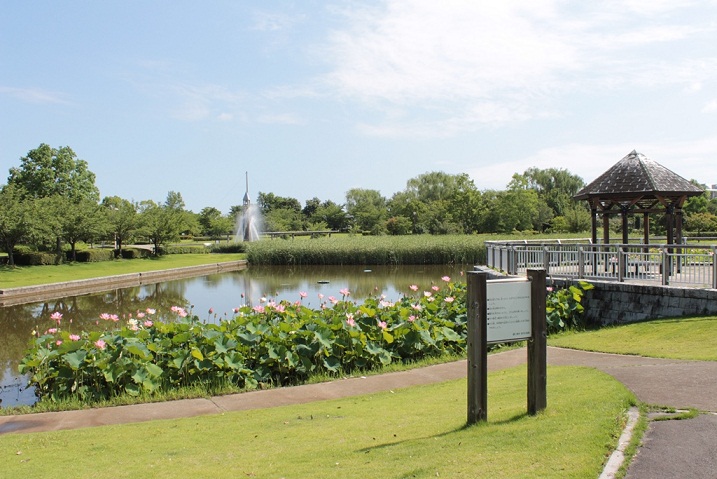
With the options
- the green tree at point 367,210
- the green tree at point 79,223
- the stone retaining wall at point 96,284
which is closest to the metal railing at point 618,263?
the stone retaining wall at point 96,284

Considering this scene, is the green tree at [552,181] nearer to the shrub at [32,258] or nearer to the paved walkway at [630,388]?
the shrub at [32,258]

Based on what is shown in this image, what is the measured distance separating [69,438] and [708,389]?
6284mm

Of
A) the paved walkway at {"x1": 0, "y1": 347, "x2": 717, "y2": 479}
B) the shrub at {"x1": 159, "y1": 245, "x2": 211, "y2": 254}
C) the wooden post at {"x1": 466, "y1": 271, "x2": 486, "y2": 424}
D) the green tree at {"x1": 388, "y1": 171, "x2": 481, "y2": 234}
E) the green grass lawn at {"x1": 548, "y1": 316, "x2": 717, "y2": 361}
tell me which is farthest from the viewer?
the green tree at {"x1": 388, "y1": 171, "x2": 481, "y2": 234}

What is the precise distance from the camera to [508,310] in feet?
17.4

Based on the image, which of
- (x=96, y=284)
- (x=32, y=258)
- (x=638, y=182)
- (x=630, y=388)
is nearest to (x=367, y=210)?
(x=32, y=258)

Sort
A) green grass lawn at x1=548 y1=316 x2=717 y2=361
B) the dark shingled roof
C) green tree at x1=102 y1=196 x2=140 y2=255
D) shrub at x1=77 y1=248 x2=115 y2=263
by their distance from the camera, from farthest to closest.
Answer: green tree at x1=102 y1=196 x2=140 y2=255 → shrub at x1=77 y1=248 x2=115 y2=263 → the dark shingled roof → green grass lawn at x1=548 y1=316 x2=717 y2=361

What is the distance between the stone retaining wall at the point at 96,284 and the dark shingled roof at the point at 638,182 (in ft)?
69.7

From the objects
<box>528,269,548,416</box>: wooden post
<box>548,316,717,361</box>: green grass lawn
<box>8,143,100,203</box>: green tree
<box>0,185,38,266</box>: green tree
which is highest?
<box>8,143,100,203</box>: green tree

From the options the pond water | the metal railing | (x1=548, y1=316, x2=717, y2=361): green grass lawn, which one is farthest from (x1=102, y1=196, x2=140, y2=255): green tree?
(x1=548, y1=316, x2=717, y2=361): green grass lawn

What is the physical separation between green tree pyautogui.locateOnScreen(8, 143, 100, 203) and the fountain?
1618 cm

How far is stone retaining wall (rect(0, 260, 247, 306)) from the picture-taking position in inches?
971

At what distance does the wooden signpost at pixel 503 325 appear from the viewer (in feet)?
16.9

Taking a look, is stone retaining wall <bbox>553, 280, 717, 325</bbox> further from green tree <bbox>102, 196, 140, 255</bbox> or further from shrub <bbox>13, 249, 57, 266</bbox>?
green tree <bbox>102, 196, 140, 255</bbox>

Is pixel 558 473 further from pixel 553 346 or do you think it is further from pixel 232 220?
pixel 232 220
